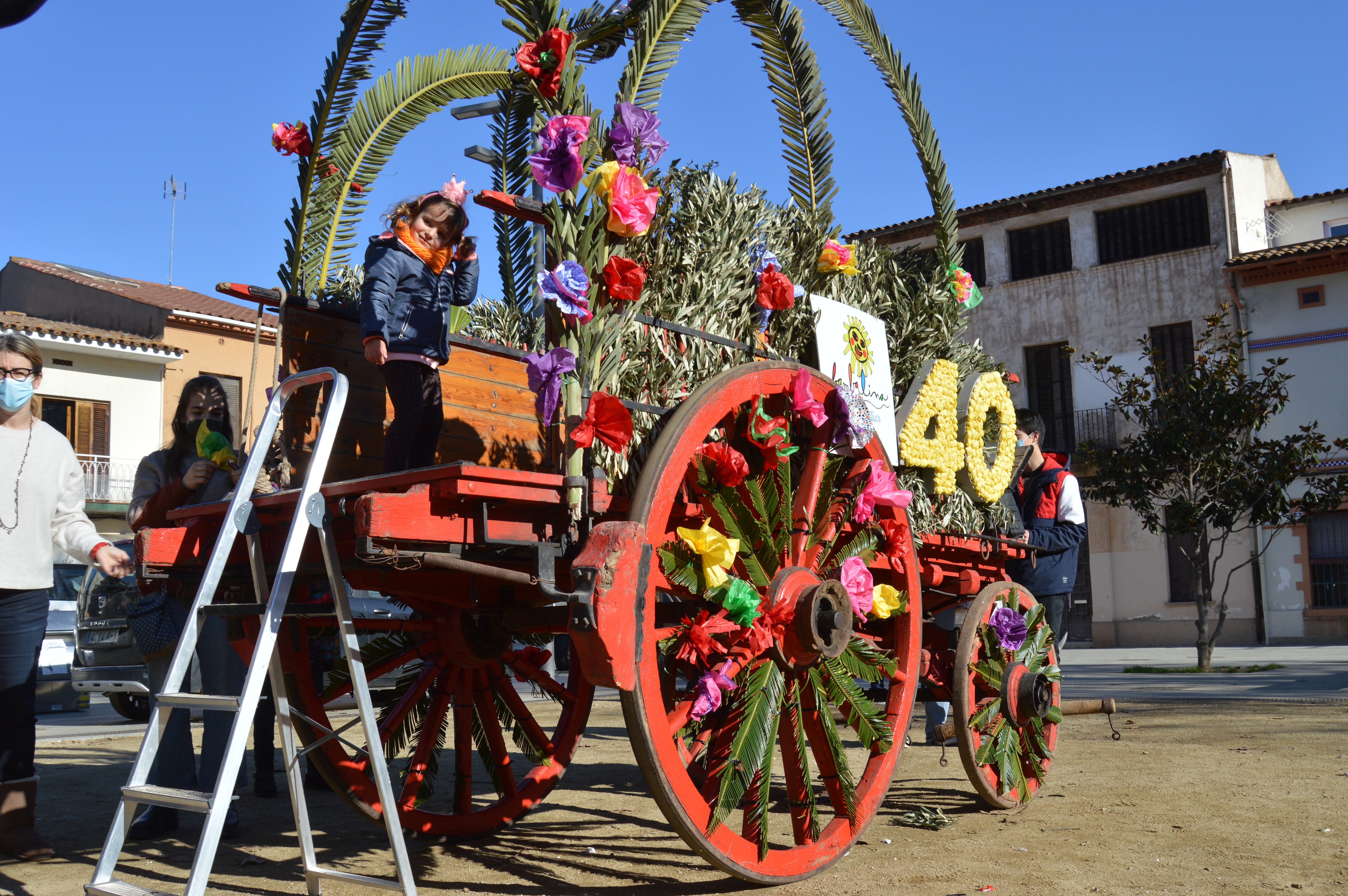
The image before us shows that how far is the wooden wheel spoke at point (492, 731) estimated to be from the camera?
4344 mm

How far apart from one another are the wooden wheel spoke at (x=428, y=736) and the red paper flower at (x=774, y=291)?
1.75 m

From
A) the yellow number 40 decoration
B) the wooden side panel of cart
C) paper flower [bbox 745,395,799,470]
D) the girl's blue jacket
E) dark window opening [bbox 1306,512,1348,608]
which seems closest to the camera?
paper flower [bbox 745,395,799,470]

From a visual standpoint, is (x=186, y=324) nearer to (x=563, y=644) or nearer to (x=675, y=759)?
(x=563, y=644)

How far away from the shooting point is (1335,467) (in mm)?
21344

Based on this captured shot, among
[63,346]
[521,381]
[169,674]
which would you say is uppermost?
[63,346]

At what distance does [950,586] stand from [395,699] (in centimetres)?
241

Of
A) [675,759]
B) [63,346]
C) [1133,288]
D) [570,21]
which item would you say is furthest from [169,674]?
[1133,288]

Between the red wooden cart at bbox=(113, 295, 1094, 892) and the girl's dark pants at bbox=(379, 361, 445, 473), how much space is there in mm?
174

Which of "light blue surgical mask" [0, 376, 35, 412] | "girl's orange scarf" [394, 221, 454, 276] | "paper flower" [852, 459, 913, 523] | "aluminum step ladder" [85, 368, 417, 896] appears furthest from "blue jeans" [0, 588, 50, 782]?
"paper flower" [852, 459, 913, 523]

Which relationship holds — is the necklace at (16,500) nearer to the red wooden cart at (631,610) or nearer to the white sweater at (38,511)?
the white sweater at (38,511)

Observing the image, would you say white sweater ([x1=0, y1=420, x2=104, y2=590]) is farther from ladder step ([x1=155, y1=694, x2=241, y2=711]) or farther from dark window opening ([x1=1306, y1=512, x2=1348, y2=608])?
dark window opening ([x1=1306, y1=512, x2=1348, y2=608])

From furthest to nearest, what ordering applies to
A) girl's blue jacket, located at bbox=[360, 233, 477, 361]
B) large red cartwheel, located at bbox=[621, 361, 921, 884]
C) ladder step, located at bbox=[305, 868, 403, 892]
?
girl's blue jacket, located at bbox=[360, 233, 477, 361] → large red cartwheel, located at bbox=[621, 361, 921, 884] → ladder step, located at bbox=[305, 868, 403, 892]

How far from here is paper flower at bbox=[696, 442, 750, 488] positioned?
328 centimetres

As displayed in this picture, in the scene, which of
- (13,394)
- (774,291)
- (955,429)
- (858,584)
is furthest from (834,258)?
(13,394)
